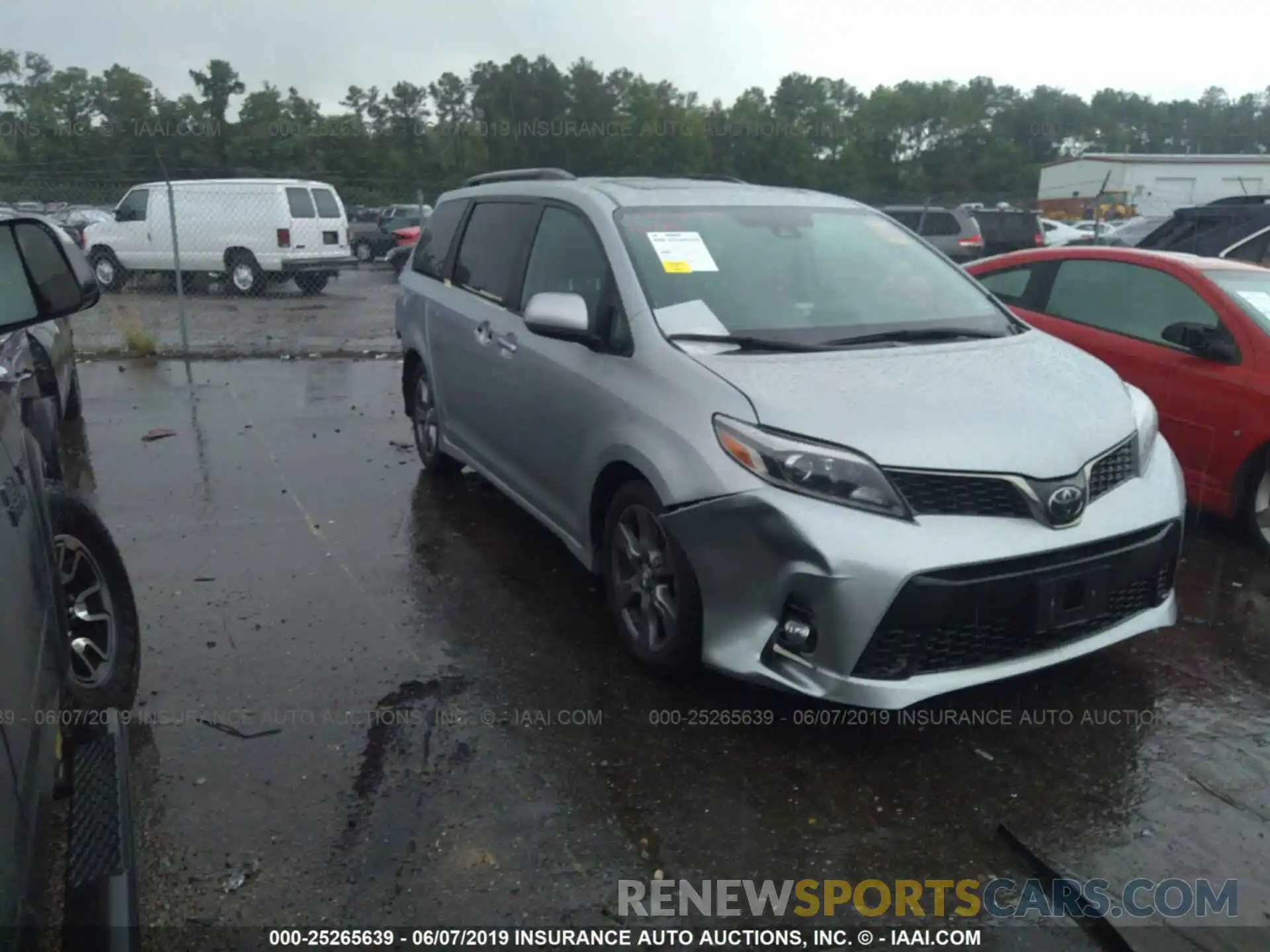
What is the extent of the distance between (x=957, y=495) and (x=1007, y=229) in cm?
2146

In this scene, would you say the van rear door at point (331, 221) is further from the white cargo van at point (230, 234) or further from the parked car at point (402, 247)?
the parked car at point (402, 247)

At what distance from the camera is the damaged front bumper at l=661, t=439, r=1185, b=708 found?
3141 mm

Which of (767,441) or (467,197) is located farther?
(467,197)

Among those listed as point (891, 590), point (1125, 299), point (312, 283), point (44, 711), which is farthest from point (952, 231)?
point (44, 711)

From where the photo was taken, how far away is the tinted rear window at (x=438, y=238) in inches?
234

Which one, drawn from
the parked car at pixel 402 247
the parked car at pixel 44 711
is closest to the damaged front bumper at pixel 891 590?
the parked car at pixel 44 711

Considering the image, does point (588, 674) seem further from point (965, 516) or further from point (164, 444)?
point (164, 444)

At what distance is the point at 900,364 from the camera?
3.81m

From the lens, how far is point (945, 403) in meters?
3.51

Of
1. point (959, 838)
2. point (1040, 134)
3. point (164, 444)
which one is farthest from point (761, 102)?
point (959, 838)

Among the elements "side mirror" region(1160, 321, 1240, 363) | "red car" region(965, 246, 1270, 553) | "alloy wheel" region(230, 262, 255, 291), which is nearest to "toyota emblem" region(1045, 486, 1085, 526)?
"red car" region(965, 246, 1270, 553)

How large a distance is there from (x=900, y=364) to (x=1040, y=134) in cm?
7485

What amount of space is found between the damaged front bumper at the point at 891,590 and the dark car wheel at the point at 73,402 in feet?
20.5

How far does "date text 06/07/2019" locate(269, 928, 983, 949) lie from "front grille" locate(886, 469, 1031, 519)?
1.20 meters
